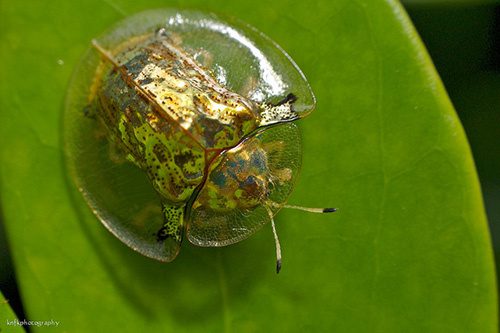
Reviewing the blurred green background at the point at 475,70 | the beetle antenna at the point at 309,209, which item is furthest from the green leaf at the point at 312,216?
the blurred green background at the point at 475,70

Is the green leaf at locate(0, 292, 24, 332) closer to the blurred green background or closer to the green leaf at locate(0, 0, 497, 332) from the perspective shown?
the green leaf at locate(0, 0, 497, 332)

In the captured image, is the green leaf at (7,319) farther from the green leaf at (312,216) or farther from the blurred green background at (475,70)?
the blurred green background at (475,70)

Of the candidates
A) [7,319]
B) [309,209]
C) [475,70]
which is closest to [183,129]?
[309,209]

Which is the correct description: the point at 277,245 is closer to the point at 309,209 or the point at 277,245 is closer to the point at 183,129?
the point at 309,209

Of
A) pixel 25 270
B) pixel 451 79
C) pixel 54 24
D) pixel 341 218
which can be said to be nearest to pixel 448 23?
pixel 451 79

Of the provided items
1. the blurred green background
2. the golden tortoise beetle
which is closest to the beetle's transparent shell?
the golden tortoise beetle
